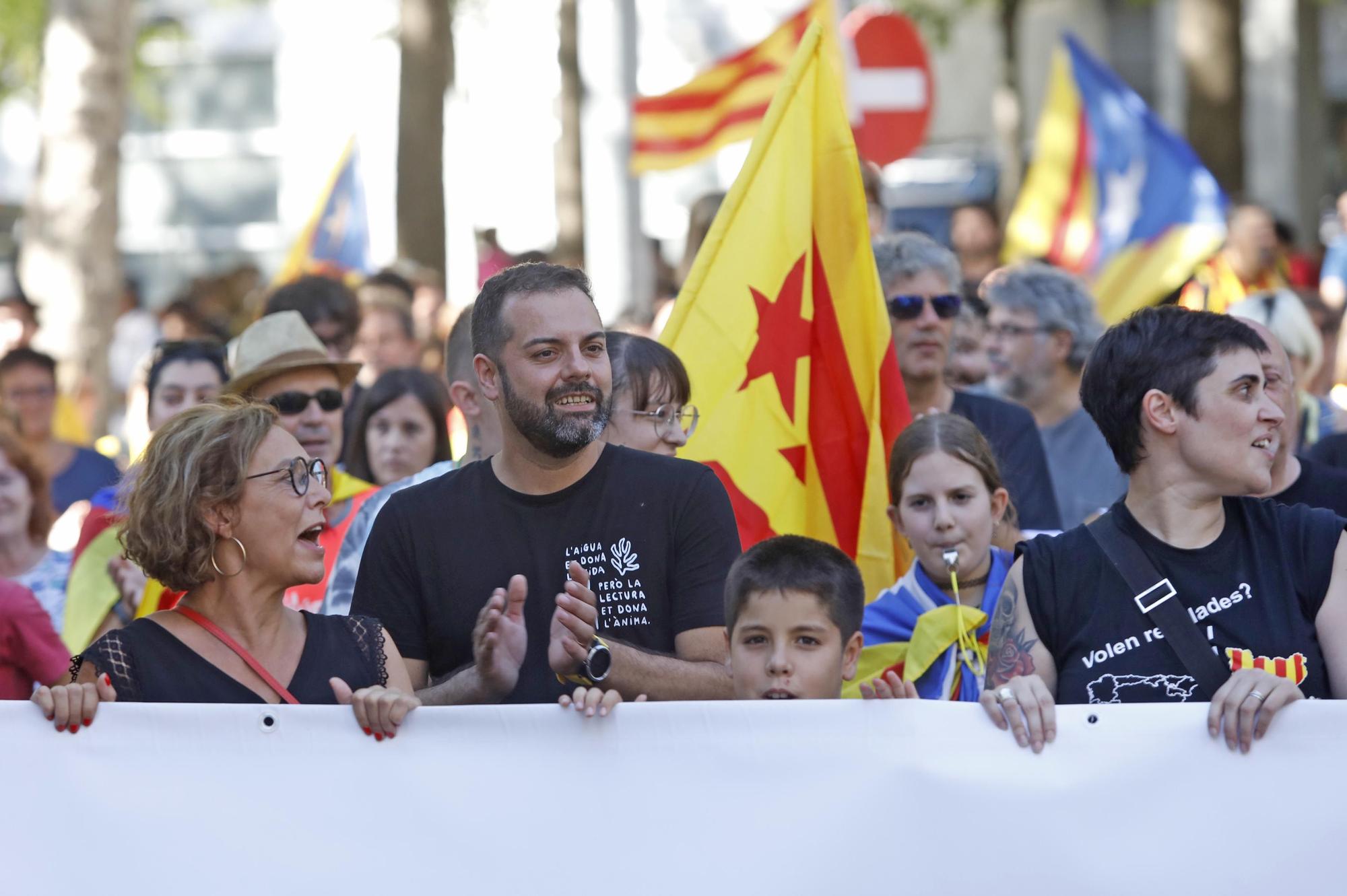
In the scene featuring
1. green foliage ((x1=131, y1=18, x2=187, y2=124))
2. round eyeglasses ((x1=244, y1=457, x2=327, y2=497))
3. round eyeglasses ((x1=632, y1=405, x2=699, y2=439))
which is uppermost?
green foliage ((x1=131, y1=18, x2=187, y2=124))

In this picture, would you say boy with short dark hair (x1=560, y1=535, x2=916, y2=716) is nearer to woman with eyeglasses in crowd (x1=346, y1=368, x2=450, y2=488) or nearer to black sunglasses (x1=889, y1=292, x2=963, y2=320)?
black sunglasses (x1=889, y1=292, x2=963, y2=320)

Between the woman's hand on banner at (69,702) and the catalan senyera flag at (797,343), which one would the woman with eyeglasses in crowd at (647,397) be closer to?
the catalan senyera flag at (797,343)

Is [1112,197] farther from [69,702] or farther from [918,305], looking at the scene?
[69,702]

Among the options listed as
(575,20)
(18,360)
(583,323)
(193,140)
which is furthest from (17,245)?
(583,323)

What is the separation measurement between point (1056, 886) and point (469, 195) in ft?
87.2

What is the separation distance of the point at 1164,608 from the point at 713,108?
7393 millimetres

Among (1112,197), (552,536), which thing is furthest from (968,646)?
(1112,197)

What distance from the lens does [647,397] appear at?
5188 mm

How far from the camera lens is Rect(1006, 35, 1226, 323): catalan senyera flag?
11.5 metres

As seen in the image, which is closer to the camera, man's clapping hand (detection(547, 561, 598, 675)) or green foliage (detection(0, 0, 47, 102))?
man's clapping hand (detection(547, 561, 598, 675))

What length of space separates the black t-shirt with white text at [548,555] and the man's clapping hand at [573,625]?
36 cm

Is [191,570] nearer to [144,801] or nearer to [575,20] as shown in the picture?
[144,801]

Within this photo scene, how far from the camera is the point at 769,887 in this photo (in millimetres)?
3910

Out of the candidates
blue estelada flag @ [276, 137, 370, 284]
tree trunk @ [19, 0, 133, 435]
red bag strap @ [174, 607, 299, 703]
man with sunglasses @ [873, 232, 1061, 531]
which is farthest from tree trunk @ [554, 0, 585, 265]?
red bag strap @ [174, 607, 299, 703]
